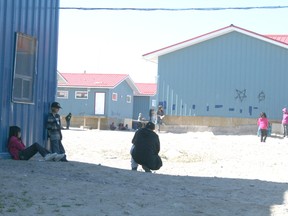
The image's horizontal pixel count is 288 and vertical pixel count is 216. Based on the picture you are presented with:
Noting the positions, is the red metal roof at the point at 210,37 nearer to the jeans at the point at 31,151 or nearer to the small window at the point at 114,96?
the small window at the point at 114,96

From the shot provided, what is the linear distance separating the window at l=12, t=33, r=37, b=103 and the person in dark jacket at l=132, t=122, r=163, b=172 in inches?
104

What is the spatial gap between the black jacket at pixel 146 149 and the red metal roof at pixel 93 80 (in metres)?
32.4

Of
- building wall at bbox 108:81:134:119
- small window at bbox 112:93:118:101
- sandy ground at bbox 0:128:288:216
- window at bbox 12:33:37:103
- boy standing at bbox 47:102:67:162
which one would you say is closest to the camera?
sandy ground at bbox 0:128:288:216

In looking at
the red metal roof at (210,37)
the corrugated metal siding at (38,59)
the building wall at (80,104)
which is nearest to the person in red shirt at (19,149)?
the corrugated metal siding at (38,59)

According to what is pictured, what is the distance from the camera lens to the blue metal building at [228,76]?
103 feet

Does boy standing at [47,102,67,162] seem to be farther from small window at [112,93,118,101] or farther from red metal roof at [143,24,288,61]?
small window at [112,93,118,101]

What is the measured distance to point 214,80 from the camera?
3181 cm

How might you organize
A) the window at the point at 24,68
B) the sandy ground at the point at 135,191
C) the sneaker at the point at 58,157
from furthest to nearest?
the window at the point at 24,68, the sneaker at the point at 58,157, the sandy ground at the point at 135,191

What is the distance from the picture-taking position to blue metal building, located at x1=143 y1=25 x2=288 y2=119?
1234 inches

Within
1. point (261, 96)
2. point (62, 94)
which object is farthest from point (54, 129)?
point (62, 94)

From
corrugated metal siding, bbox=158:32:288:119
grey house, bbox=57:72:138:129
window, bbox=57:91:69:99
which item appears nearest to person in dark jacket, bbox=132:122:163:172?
corrugated metal siding, bbox=158:32:288:119

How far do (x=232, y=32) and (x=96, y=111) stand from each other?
16.2 metres

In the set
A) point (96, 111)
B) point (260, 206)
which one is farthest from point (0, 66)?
point (96, 111)

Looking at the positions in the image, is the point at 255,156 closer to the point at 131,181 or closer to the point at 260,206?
the point at 131,181
